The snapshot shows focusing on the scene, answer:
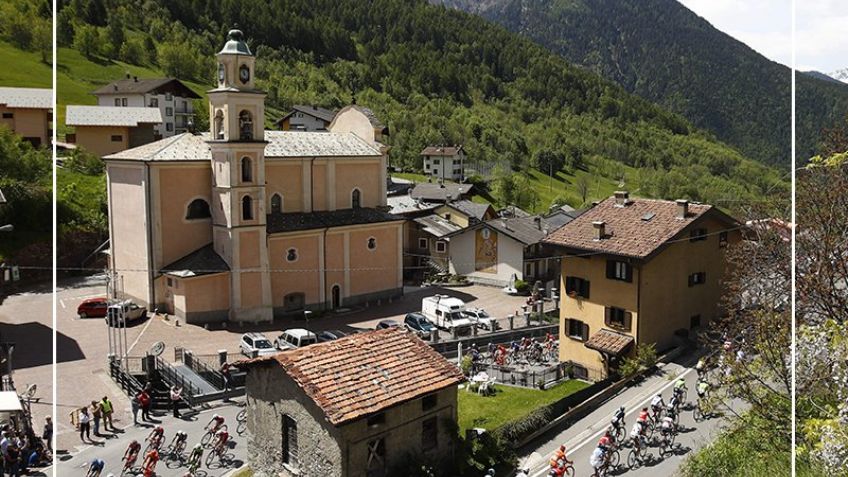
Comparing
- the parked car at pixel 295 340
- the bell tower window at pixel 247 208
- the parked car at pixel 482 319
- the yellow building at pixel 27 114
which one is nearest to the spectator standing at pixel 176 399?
the parked car at pixel 295 340

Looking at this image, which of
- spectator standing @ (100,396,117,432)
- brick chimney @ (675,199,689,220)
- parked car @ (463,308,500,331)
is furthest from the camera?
parked car @ (463,308,500,331)

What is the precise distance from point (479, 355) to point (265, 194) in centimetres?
1730

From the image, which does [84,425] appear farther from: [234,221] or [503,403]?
[234,221]

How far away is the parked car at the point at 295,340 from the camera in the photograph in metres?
34.1

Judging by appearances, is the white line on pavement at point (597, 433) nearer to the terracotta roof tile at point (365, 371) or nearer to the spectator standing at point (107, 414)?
the terracotta roof tile at point (365, 371)

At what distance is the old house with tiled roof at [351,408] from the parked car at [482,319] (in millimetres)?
16217

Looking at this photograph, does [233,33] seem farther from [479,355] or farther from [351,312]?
[479,355]

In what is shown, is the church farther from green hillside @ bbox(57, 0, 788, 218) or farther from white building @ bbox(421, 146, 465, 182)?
white building @ bbox(421, 146, 465, 182)

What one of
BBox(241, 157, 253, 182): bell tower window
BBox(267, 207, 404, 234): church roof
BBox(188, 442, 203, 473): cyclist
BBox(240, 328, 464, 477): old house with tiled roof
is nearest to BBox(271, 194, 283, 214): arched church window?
BBox(267, 207, 404, 234): church roof

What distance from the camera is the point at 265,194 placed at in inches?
1692

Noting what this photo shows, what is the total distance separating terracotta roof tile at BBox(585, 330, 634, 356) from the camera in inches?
1180

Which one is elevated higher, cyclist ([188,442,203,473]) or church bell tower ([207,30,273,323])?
church bell tower ([207,30,273,323])

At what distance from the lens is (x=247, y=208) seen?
41.9m

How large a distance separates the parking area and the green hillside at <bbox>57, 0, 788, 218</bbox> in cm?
4656
